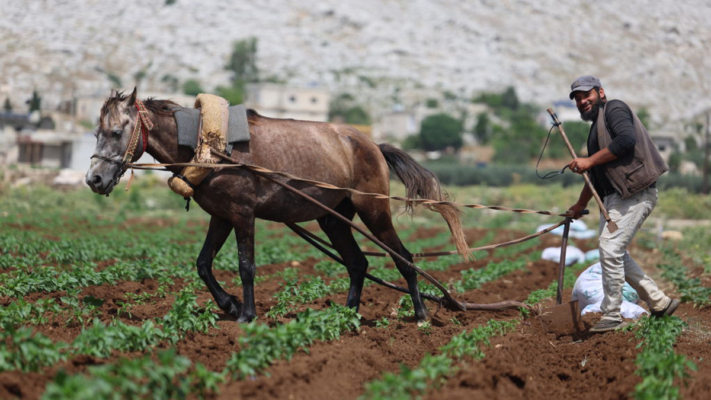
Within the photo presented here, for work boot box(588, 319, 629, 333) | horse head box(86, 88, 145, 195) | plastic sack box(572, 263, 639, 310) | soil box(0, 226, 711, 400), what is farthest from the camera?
plastic sack box(572, 263, 639, 310)

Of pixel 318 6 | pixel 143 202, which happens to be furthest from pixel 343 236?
pixel 318 6

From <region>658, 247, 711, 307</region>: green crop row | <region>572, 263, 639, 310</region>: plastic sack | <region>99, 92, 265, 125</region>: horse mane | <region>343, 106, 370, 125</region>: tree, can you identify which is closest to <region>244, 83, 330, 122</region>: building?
<region>343, 106, 370, 125</region>: tree

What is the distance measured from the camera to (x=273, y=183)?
24.6ft

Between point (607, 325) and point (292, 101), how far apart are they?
324 ft

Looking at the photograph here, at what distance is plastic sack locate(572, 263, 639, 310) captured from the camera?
8852 millimetres

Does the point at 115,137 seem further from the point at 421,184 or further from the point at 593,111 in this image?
the point at 593,111

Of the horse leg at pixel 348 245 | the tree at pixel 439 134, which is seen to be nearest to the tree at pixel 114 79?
the tree at pixel 439 134

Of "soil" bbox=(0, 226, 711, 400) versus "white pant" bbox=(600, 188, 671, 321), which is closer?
"soil" bbox=(0, 226, 711, 400)

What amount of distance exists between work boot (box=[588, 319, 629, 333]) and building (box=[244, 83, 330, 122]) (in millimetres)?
96247

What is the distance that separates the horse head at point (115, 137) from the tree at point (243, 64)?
137185 mm

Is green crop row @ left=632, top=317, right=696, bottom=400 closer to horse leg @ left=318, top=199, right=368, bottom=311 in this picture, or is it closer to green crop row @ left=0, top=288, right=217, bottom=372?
horse leg @ left=318, top=199, right=368, bottom=311

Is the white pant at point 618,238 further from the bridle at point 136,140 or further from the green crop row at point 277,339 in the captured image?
the bridle at point 136,140

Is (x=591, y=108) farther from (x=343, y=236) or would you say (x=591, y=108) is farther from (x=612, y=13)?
(x=612, y=13)

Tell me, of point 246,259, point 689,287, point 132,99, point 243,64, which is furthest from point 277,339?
point 243,64
